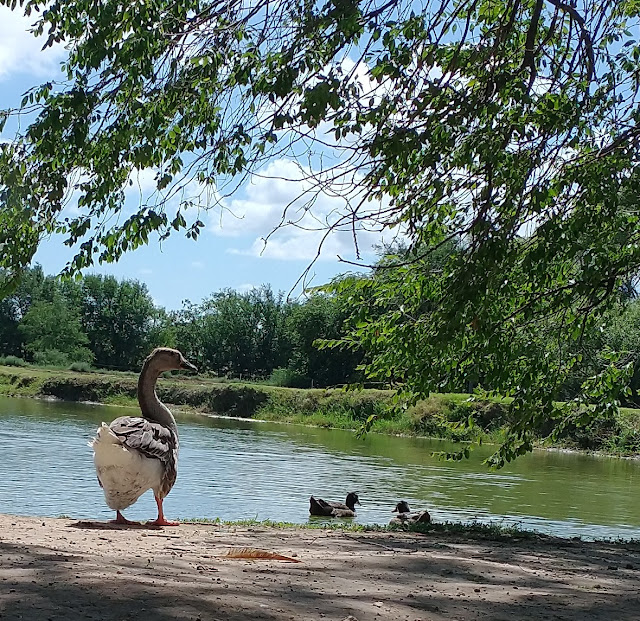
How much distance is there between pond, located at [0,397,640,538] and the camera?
51.1 feet

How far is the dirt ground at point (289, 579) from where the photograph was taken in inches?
182

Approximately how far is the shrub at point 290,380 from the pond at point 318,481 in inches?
1072

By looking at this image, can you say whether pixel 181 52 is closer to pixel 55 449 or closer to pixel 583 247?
pixel 583 247

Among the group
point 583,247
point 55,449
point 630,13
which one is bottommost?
point 55,449

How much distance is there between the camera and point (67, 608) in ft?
14.3

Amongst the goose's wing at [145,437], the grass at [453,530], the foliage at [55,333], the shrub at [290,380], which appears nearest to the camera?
the goose's wing at [145,437]

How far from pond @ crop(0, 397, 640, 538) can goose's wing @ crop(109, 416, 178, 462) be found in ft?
10.8

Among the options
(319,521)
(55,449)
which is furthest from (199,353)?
(319,521)

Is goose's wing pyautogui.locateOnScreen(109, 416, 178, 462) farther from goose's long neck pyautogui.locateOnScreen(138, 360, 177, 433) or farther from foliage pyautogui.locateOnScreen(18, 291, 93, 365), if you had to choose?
foliage pyautogui.locateOnScreen(18, 291, 93, 365)

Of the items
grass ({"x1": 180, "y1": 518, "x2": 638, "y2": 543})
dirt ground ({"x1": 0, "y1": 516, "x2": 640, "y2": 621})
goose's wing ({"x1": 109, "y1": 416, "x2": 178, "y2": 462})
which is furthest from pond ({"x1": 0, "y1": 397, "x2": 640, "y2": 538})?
dirt ground ({"x1": 0, "y1": 516, "x2": 640, "y2": 621})

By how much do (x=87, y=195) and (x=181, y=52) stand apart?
1.57 m

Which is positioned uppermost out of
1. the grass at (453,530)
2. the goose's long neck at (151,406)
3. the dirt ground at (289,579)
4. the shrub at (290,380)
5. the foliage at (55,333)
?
the foliage at (55,333)

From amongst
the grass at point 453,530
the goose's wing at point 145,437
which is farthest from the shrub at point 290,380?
the goose's wing at point 145,437

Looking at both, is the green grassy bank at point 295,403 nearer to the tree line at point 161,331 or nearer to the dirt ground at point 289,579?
the tree line at point 161,331
